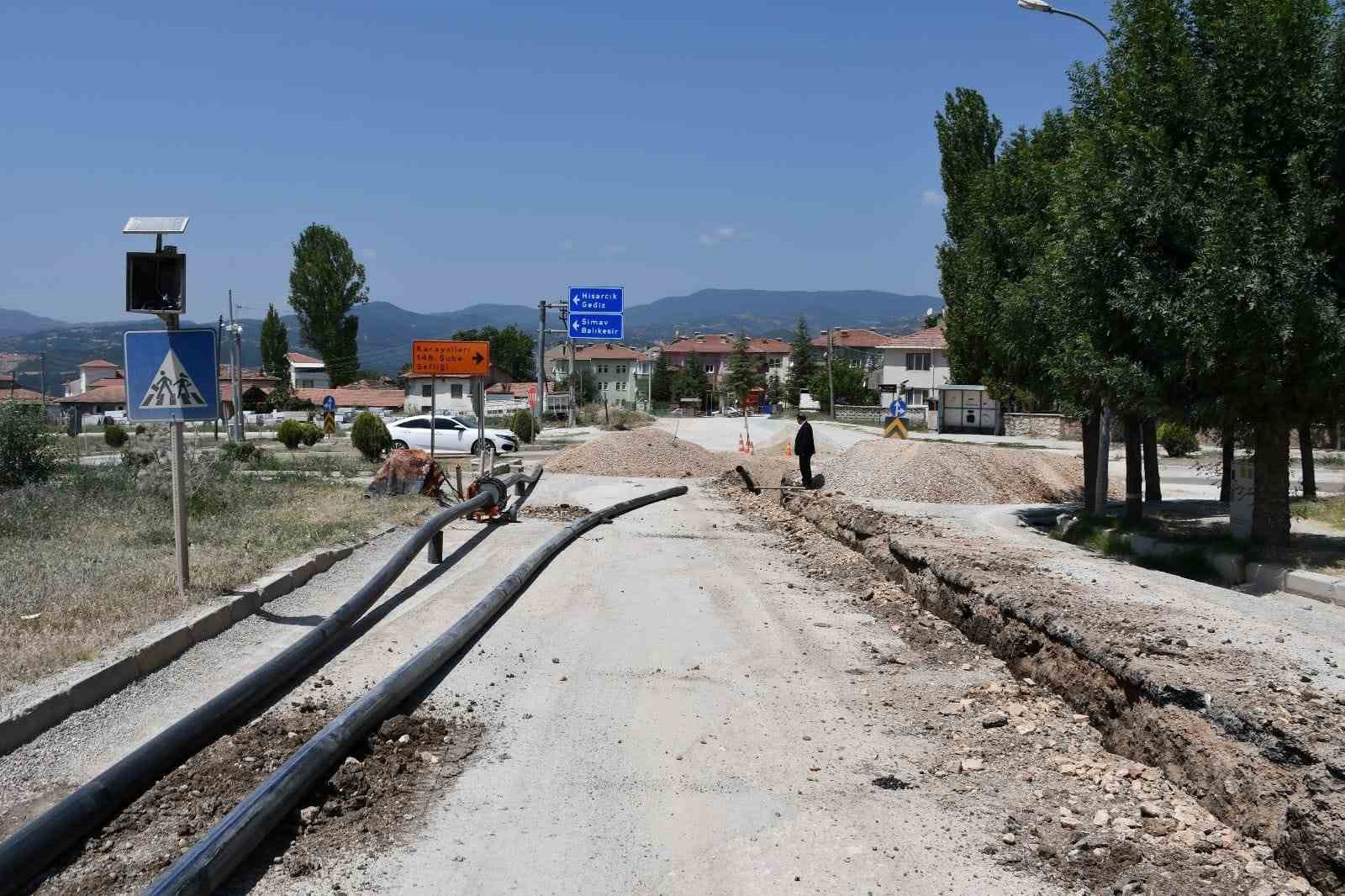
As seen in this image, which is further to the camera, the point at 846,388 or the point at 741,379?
the point at 741,379

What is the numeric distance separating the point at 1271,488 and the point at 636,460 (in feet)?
68.9

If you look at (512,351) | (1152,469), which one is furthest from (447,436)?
(512,351)

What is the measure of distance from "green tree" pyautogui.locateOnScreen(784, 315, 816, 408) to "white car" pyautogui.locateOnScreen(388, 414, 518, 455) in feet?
273

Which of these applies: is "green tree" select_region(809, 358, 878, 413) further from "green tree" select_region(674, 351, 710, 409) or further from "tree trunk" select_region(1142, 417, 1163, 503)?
"tree trunk" select_region(1142, 417, 1163, 503)

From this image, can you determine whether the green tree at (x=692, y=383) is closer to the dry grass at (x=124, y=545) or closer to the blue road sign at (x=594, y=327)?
the blue road sign at (x=594, y=327)

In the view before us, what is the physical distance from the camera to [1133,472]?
728 inches

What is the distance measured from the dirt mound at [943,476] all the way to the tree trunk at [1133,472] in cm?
643

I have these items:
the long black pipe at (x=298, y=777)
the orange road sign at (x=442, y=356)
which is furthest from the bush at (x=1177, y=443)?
the long black pipe at (x=298, y=777)

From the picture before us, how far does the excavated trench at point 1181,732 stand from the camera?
15.6 ft

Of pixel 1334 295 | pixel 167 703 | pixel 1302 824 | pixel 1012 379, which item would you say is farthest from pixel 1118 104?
pixel 167 703

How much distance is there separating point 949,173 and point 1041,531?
37.2ft

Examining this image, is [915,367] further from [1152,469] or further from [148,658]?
[148,658]

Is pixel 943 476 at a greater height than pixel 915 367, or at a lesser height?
lesser

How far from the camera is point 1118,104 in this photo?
14.8 metres
